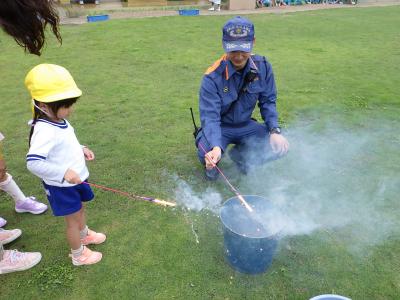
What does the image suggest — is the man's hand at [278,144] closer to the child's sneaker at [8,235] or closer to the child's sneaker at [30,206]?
the child's sneaker at [30,206]

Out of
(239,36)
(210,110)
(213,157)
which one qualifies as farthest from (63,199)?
(239,36)

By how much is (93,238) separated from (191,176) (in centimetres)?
130

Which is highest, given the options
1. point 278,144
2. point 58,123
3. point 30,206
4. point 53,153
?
point 58,123

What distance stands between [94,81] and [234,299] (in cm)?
521

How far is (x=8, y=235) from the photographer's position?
2.95m

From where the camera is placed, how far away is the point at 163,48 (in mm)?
8883

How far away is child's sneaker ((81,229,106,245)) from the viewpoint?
116 inches

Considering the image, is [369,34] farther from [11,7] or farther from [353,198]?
[11,7]

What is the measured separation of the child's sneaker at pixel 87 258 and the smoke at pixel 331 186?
0.98 meters

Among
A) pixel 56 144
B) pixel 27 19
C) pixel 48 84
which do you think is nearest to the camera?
pixel 27 19

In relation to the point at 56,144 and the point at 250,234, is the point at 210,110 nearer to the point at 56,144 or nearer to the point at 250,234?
the point at 250,234

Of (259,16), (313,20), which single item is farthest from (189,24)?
(313,20)

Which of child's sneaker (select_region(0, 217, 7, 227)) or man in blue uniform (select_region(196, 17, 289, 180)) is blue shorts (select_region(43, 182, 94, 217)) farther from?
man in blue uniform (select_region(196, 17, 289, 180))

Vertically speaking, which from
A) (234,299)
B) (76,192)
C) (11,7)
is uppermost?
(11,7)
